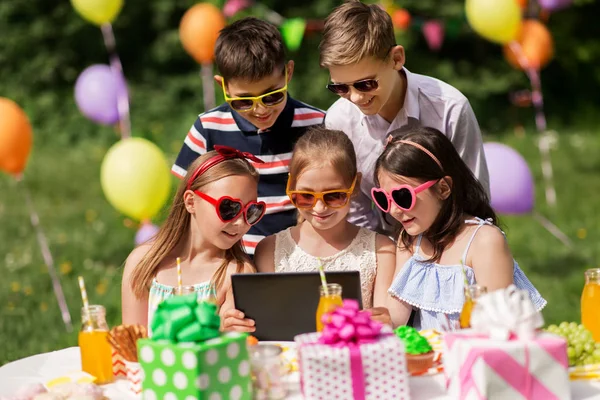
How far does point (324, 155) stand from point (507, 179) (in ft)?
10.7

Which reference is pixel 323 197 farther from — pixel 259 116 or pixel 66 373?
pixel 66 373

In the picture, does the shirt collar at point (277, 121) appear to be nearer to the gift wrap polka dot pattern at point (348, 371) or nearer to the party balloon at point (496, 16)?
the gift wrap polka dot pattern at point (348, 371)

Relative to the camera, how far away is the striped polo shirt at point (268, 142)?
3979mm

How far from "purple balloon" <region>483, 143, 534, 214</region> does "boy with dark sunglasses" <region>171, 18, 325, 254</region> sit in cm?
256

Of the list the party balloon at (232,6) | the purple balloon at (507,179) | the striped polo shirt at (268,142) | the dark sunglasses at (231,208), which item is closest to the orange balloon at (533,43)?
the party balloon at (232,6)

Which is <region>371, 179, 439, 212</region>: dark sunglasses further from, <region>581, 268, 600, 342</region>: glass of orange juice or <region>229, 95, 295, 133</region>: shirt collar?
<region>229, 95, 295, 133</region>: shirt collar

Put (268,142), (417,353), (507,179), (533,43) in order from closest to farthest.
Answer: (417,353) < (268,142) < (507,179) < (533,43)

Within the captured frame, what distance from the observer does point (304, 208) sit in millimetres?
3307

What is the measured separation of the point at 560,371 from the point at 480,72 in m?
11.9

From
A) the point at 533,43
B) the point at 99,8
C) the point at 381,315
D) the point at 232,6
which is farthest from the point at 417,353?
the point at 232,6

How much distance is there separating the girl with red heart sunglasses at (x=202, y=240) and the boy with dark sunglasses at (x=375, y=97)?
0.56 meters

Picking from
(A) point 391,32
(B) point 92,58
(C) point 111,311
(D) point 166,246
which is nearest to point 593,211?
(C) point 111,311

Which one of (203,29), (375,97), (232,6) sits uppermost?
(232,6)

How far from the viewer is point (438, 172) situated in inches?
127
